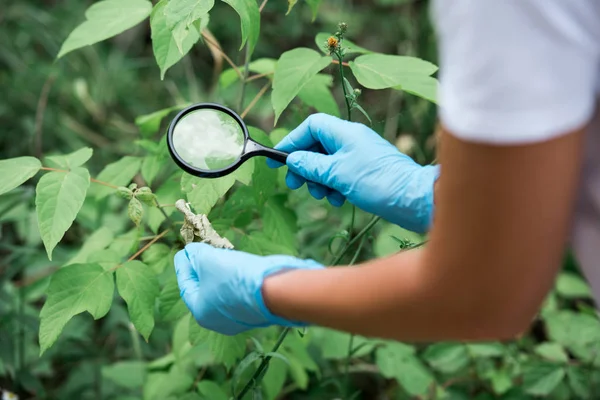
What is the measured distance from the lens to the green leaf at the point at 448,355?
2.08m

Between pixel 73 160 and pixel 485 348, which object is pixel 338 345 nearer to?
pixel 485 348

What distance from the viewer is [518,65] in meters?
0.75

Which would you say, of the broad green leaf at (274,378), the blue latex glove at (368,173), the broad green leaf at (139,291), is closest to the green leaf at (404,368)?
the broad green leaf at (274,378)

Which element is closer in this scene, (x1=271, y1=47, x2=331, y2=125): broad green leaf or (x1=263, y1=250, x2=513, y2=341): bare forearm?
(x1=263, y1=250, x2=513, y2=341): bare forearm

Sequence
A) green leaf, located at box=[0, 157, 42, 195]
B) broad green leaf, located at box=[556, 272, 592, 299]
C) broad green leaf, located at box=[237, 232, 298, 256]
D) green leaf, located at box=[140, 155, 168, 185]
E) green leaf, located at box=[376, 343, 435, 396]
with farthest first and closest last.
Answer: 1. broad green leaf, located at box=[556, 272, 592, 299]
2. green leaf, located at box=[376, 343, 435, 396]
3. green leaf, located at box=[140, 155, 168, 185]
4. broad green leaf, located at box=[237, 232, 298, 256]
5. green leaf, located at box=[0, 157, 42, 195]

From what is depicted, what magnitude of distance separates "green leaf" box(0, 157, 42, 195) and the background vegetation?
0.08m

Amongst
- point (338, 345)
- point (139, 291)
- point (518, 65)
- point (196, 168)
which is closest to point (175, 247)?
point (139, 291)

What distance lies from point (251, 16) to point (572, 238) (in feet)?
2.54

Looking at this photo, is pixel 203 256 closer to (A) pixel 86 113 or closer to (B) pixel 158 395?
(B) pixel 158 395

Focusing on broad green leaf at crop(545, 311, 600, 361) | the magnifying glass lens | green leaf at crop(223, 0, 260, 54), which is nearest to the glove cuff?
the magnifying glass lens

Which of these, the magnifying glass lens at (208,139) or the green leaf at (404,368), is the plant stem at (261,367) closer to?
the magnifying glass lens at (208,139)

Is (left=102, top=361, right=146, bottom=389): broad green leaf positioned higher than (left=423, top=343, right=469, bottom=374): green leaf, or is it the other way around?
(left=423, top=343, right=469, bottom=374): green leaf

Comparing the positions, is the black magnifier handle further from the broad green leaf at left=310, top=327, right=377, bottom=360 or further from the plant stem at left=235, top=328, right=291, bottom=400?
the broad green leaf at left=310, top=327, right=377, bottom=360

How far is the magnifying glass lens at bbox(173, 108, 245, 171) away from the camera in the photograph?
141 centimetres
